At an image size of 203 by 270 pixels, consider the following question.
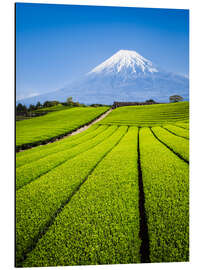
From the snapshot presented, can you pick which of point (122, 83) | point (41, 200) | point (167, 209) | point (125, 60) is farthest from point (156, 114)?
point (41, 200)

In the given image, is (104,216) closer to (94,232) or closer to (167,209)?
(94,232)

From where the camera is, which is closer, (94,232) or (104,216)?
(94,232)

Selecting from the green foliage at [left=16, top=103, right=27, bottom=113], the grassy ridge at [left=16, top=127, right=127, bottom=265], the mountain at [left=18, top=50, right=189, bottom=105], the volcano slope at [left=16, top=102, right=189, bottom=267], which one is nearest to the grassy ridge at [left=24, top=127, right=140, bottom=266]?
the volcano slope at [left=16, top=102, right=189, bottom=267]

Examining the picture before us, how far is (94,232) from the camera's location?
6.33 feet

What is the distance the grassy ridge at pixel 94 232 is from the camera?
179 centimetres

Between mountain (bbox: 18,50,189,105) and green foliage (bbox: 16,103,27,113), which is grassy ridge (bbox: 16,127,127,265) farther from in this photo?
mountain (bbox: 18,50,189,105)

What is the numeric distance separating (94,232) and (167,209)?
102 cm

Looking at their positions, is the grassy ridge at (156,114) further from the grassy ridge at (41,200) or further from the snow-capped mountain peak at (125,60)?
the grassy ridge at (41,200)

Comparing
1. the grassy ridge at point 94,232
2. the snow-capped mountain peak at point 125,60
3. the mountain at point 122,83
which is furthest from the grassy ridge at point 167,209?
the snow-capped mountain peak at point 125,60
